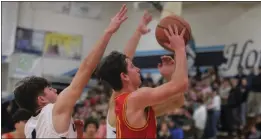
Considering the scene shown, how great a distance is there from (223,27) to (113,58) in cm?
1154

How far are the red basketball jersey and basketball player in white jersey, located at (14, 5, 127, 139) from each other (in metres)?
0.28

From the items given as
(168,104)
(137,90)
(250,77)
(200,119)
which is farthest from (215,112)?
(137,90)

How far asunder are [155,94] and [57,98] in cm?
69

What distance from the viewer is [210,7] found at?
14.3 m

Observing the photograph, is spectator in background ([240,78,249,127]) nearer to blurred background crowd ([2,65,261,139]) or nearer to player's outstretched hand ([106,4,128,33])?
blurred background crowd ([2,65,261,139])

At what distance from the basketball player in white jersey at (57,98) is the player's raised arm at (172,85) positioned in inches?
14.3

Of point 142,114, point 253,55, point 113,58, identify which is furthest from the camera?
point 253,55

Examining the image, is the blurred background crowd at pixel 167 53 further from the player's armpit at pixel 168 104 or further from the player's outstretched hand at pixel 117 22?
the player's outstretched hand at pixel 117 22

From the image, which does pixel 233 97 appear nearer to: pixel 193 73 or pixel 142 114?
pixel 193 73

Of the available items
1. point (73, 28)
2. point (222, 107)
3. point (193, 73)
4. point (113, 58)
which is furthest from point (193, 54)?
point (113, 58)

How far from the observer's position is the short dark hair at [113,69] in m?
2.95

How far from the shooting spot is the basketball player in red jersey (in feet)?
8.33

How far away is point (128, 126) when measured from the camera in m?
2.76

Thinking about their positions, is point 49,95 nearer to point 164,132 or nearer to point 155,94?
point 155,94
